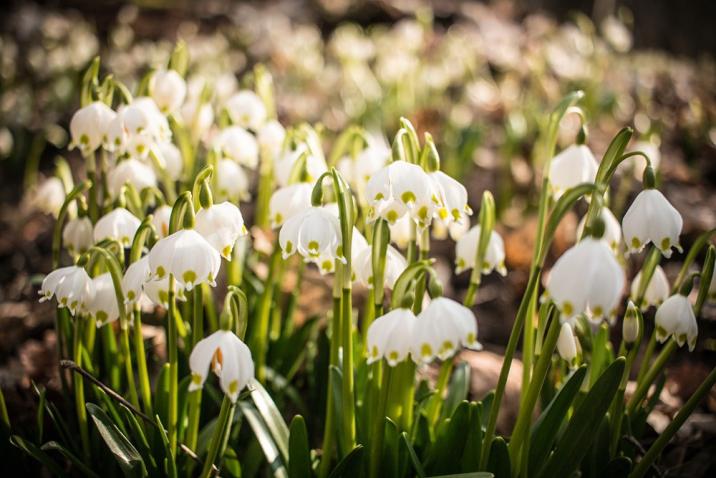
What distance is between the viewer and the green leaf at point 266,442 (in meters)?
1.37

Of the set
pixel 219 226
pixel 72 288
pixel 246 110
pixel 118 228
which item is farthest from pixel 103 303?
pixel 246 110

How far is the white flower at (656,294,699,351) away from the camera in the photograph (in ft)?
4.10

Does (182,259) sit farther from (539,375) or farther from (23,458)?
(23,458)

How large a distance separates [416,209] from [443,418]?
53 centimetres

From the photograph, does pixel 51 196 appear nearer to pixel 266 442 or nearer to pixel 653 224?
pixel 266 442

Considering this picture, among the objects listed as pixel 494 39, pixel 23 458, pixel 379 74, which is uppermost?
pixel 494 39

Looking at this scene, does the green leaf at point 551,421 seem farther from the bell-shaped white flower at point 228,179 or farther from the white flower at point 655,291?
the bell-shaped white flower at point 228,179

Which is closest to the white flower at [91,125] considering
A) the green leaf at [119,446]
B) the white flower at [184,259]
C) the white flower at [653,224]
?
the white flower at [184,259]

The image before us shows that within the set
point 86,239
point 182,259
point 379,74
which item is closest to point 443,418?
point 182,259

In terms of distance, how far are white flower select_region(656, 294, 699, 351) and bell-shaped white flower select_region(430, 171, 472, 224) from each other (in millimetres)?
415

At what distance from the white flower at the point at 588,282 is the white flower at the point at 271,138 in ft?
3.47

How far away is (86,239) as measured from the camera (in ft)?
4.87

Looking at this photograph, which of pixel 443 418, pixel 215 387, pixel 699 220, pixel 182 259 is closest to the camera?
pixel 182 259

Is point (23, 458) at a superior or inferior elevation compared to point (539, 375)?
inferior
